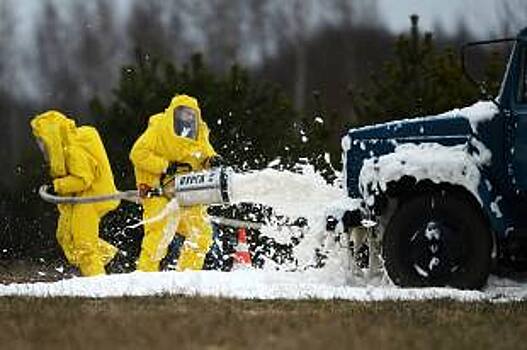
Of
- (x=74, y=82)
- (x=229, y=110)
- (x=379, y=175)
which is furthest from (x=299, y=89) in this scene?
(x=379, y=175)

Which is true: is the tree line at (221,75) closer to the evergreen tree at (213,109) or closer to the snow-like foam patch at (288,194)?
the evergreen tree at (213,109)

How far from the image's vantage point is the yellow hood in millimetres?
14422

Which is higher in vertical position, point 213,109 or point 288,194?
point 213,109

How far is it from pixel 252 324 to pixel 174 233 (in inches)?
243

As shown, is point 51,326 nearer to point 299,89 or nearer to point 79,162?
point 79,162

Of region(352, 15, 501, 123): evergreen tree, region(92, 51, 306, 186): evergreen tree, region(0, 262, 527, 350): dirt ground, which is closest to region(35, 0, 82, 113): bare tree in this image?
region(92, 51, 306, 186): evergreen tree

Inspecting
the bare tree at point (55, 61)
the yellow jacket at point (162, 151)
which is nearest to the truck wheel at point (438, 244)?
the yellow jacket at point (162, 151)

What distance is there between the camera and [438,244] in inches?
421

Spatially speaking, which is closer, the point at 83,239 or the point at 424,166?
the point at 424,166

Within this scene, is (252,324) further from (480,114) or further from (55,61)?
(55,61)

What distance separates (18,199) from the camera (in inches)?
797

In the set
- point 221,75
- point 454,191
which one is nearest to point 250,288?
point 454,191

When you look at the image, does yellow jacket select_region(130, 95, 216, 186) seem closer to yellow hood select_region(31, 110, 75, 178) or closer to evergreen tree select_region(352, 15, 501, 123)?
yellow hood select_region(31, 110, 75, 178)

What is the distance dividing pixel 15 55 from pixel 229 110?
1646 inches
